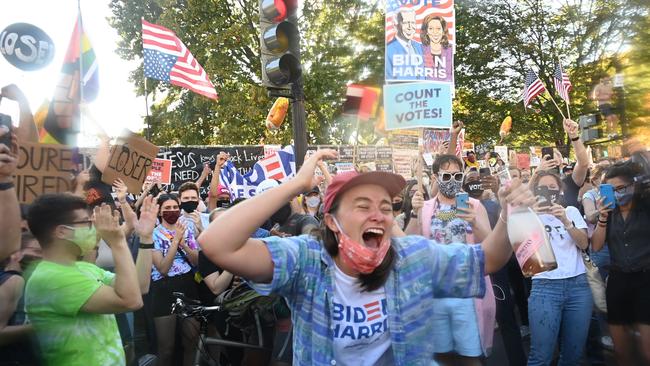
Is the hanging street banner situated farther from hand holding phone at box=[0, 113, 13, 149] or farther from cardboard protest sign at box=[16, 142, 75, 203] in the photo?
hand holding phone at box=[0, 113, 13, 149]

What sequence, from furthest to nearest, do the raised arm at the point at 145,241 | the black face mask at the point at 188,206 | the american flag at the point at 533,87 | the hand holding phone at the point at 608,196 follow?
the american flag at the point at 533,87 → the black face mask at the point at 188,206 → the hand holding phone at the point at 608,196 → the raised arm at the point at 145,241

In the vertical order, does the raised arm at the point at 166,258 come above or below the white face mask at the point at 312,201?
below

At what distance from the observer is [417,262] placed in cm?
238

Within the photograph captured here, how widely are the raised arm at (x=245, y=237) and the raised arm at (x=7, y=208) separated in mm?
1073

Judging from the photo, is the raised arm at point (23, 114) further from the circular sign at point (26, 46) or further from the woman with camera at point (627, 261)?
the woman with camera at point (627, 261)

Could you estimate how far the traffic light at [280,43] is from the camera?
195 inches

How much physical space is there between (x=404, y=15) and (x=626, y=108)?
12.1ft

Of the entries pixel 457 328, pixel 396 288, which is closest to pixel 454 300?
pixel 457 328

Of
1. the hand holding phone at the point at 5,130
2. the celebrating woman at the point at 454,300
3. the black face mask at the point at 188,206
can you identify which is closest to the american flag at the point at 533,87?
the celebrating woman at the point at 454,300

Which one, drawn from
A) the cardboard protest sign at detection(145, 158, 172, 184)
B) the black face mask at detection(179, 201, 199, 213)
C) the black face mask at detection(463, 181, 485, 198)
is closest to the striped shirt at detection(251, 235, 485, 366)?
the black face mask at detection(463, 181, 485, 198)

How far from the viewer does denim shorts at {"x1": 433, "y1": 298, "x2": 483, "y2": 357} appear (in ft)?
14.1

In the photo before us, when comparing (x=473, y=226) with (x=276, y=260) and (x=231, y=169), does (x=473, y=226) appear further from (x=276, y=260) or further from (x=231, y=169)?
(x=231, y=169)

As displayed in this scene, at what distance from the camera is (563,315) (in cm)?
492

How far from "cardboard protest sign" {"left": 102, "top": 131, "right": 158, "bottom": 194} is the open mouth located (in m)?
2.55
